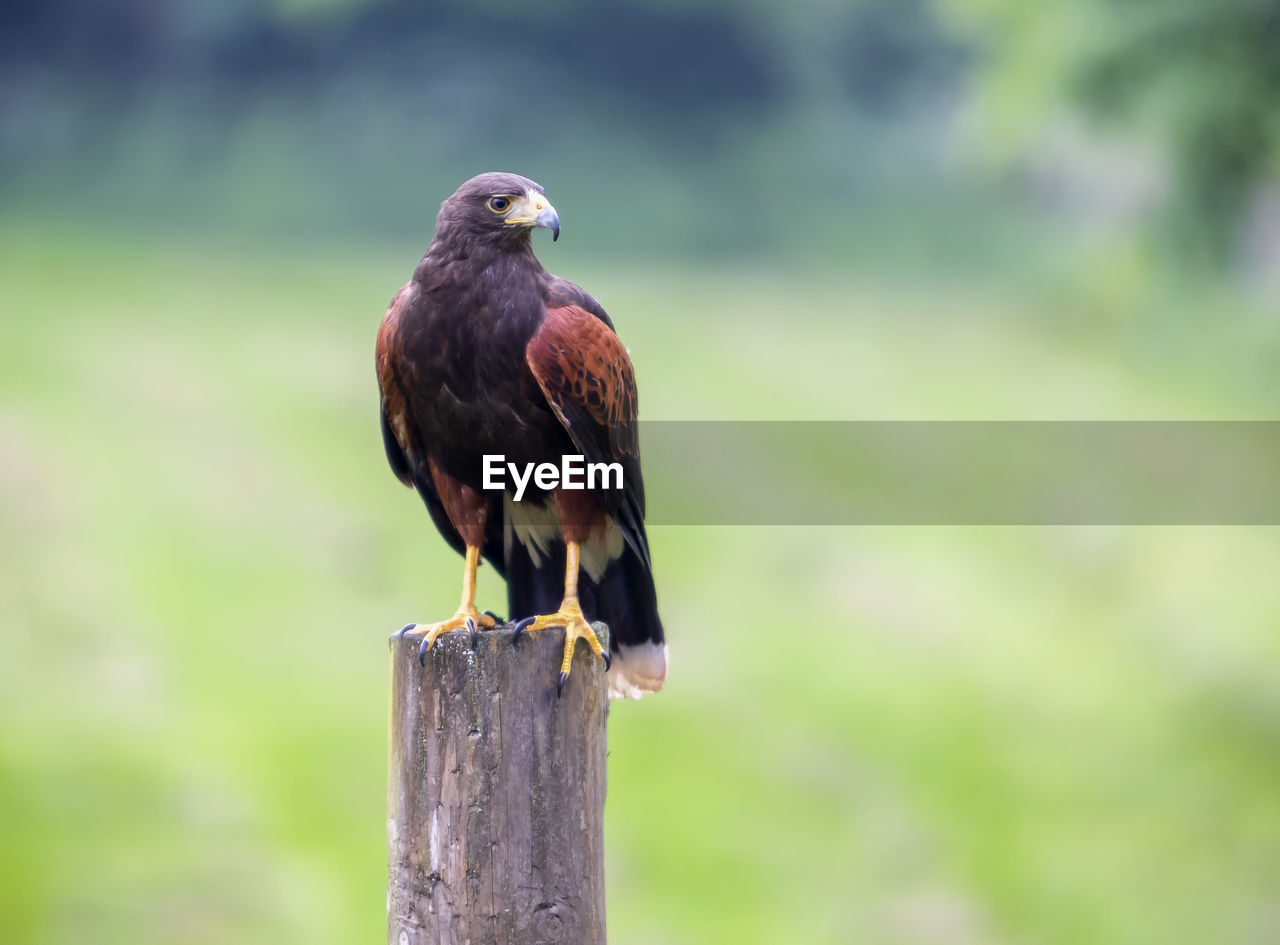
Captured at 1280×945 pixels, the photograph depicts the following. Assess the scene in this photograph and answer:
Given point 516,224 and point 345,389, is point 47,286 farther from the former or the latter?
point 516,224

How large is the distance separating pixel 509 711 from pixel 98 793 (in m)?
5.89

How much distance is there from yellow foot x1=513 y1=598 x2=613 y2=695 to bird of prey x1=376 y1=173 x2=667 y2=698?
0.03 metres

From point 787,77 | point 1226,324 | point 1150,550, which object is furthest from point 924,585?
point 787,77

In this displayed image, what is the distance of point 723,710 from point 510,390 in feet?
18.6

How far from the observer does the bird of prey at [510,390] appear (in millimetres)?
3242

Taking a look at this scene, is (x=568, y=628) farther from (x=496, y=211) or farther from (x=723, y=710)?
(x=723, y=710)

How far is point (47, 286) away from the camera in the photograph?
1542 centimetres

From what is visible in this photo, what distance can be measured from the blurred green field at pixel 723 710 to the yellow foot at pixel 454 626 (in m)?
4.20

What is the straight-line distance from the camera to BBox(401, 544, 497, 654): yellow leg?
111 inches

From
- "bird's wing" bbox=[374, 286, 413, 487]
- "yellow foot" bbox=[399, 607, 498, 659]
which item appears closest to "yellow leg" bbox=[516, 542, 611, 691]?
"yellow foot" bbox=[399, 607, 498, 659]

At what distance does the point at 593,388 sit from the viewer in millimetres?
3275

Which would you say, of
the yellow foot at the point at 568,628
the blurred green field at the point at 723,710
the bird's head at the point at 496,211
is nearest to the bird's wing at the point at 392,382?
the bird's head at the point at 496,211

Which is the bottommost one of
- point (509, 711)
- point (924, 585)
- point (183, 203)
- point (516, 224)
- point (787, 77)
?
point (509, 711)

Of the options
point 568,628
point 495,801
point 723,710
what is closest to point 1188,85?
point 723,710
